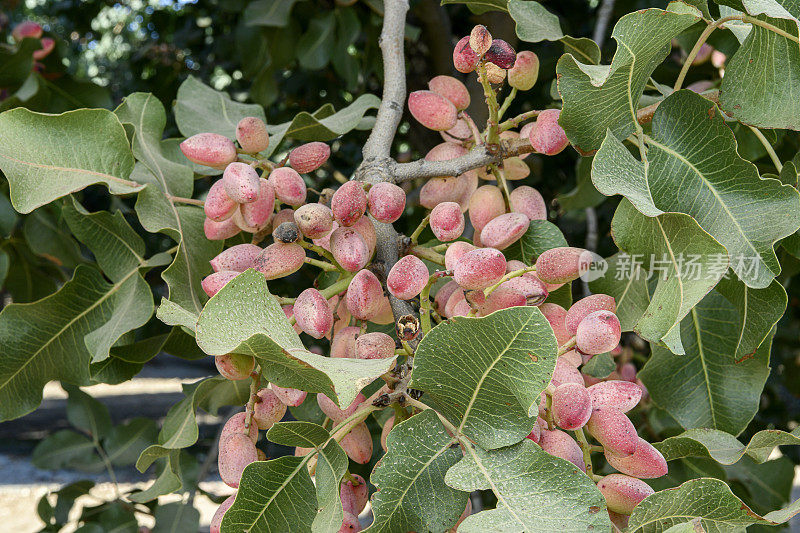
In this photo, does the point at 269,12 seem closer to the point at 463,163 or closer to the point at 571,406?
the point at 463,163

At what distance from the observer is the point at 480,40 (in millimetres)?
520

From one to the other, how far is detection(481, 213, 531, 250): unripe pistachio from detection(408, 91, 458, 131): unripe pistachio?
0.44 feet

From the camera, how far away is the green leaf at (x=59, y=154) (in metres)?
0.56

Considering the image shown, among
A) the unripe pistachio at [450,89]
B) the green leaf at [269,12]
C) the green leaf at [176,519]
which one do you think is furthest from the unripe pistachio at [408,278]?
the green leaf at [269,12]

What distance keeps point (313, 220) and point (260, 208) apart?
2.6 inches

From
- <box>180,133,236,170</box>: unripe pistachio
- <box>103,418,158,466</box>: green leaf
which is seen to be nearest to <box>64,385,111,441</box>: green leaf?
<box>103,418,158,466</box>: green leaf

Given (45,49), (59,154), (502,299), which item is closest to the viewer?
(502,299)

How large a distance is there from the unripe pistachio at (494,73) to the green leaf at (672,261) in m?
0.14

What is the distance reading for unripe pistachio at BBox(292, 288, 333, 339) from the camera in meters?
0.47

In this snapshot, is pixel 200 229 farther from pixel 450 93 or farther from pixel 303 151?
pixel 450 93

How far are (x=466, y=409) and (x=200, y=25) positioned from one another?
179 centimetres

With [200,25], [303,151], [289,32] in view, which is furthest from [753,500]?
[200,25]

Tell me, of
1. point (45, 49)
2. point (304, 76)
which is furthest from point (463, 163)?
point (304, 76)

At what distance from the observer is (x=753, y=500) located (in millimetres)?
1095
